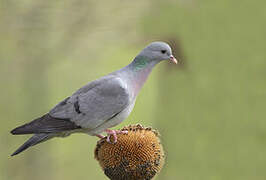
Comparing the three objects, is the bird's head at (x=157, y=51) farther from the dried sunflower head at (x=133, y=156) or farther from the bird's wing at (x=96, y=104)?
the dried sunflower head at (x=133, y=156)

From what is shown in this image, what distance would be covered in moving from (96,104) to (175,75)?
4794mm

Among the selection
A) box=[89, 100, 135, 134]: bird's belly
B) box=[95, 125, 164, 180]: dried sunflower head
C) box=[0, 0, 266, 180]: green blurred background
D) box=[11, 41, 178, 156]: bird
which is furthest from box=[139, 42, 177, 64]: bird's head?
box=[0, 0, 266, 180]: green blurred background

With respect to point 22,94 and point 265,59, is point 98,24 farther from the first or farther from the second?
point 265,59

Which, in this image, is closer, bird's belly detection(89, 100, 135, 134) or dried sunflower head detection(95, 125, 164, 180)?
dried sunflower head detection(95, 125, 164, 180)

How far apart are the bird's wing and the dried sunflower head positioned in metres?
0.37

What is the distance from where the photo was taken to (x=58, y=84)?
12430 millimetres

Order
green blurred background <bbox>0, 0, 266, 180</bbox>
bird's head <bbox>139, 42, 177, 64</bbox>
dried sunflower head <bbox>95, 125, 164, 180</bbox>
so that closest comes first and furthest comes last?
dried sunflower head <bbox>95, 125, 164, 180</bbox> → bird's head <bbox>139, 42, 177, 64</bbox> → green blurred background <bbox>0, 0, 266, 180</bbox>

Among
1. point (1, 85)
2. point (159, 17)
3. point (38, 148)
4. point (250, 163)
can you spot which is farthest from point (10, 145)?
point (250, 163)

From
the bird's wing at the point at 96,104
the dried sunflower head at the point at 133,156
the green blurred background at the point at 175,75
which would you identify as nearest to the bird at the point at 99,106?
the bird's wing at the point at 96,104

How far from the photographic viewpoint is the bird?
4391mm

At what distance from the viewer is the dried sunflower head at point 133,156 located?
3.93 metres

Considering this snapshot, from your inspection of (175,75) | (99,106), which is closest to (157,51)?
(99,106)

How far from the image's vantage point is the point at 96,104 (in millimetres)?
4473

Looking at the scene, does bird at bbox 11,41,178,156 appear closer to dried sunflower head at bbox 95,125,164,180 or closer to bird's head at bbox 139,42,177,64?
bird's head at bbox 139,42,177,64
